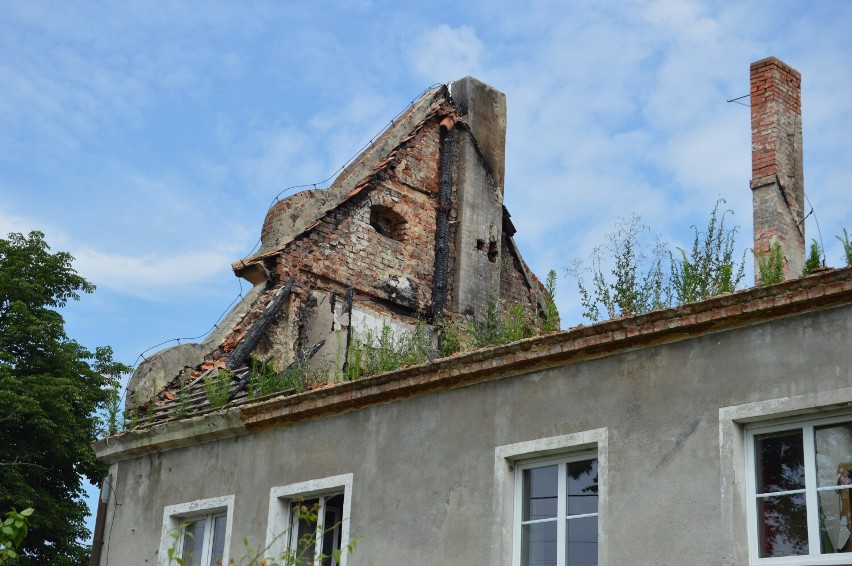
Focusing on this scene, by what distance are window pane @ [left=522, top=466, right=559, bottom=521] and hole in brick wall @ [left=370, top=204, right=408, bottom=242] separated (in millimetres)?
10087

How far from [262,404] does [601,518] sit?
4.43 m

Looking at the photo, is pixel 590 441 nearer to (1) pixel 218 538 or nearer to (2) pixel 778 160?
(1) pixel 218 538

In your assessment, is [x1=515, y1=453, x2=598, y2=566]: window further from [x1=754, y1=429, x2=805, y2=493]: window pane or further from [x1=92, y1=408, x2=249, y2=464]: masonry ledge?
[x1=92, y1=408, x2=249, y2=464]: masonry ledge

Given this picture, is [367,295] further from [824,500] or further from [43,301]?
[824,500]

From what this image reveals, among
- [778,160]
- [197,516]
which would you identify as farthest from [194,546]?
[778,160]

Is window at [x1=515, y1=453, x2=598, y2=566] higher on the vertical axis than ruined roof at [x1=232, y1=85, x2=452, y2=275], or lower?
lower

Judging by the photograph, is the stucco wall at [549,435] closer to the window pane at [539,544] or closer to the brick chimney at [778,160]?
the window pane at [539,544]

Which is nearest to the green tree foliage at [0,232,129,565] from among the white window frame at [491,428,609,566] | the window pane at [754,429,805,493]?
the white window frame at [491,428,609,566]

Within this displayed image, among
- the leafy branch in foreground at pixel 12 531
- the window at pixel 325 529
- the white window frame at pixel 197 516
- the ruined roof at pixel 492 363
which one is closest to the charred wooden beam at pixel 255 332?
the ruined roof at pixel 492 363

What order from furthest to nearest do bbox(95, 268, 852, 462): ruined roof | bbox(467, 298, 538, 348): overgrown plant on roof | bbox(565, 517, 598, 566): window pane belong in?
bbox(467, 298, 538, 348): overgrown plant on roof
bbox(565, 517, 598, 566): window pane
bbox(95, 268, 852, 462): ruined roof

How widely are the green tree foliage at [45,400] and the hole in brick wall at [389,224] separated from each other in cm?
666

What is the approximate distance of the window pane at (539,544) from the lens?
10625 millimetres

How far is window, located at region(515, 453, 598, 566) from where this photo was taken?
1042 cm

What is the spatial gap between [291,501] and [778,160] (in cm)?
777
